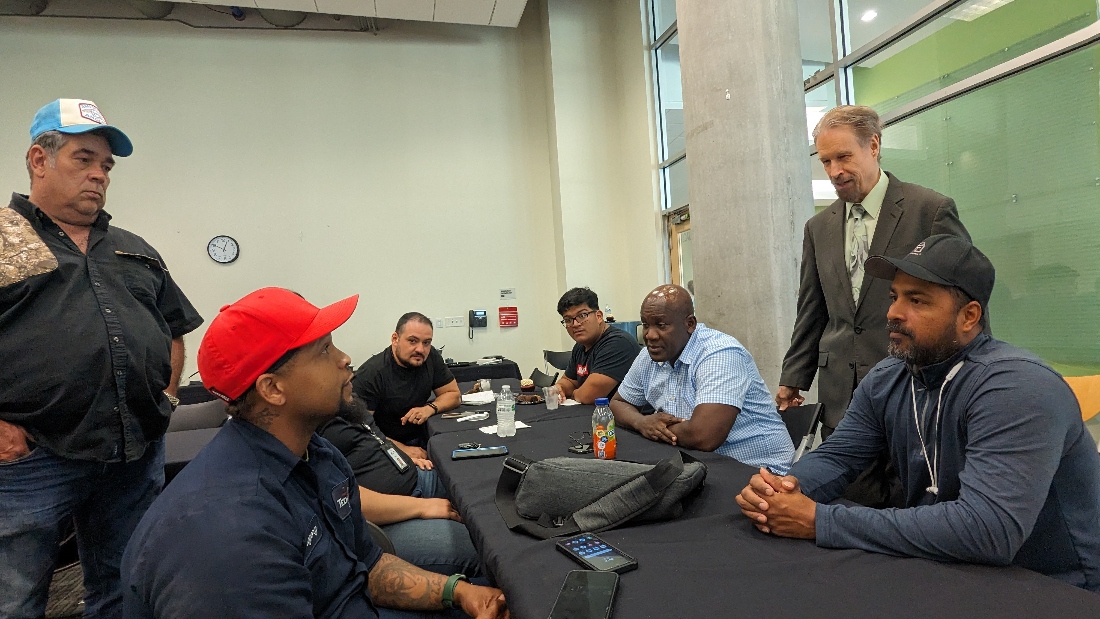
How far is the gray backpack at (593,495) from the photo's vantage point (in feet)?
4.36

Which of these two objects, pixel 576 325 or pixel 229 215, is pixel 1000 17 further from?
pixel 229 215

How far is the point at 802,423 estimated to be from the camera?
2.30 meters

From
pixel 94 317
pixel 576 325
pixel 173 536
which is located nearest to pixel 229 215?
pixel 576 325

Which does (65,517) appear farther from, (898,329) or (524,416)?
(898,329)

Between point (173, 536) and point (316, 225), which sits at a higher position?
point (316, 225)

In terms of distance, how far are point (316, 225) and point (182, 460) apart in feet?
13.5

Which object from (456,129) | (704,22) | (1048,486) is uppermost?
(456,129)

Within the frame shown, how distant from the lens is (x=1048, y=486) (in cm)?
109

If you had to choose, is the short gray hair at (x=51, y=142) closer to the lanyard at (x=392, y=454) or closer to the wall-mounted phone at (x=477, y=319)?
the lanyard at (x=392, y=454)

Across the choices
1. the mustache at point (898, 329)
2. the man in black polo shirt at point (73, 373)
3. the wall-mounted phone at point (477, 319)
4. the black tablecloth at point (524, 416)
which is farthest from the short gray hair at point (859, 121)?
the wall-mounted phone at point (477, 319)

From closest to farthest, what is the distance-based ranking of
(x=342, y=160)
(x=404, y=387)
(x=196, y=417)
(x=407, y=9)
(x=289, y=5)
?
1. (x=404, y=387)
2. (x=196, y=417)
3. (x=289, y=5)
4. (x=407, y=9)
5. (x=342, y=160)

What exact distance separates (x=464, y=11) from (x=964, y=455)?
6.36 meters

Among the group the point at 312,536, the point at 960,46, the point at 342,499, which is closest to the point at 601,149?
the point at 960,46

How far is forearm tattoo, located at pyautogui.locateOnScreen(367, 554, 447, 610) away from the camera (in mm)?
1474
